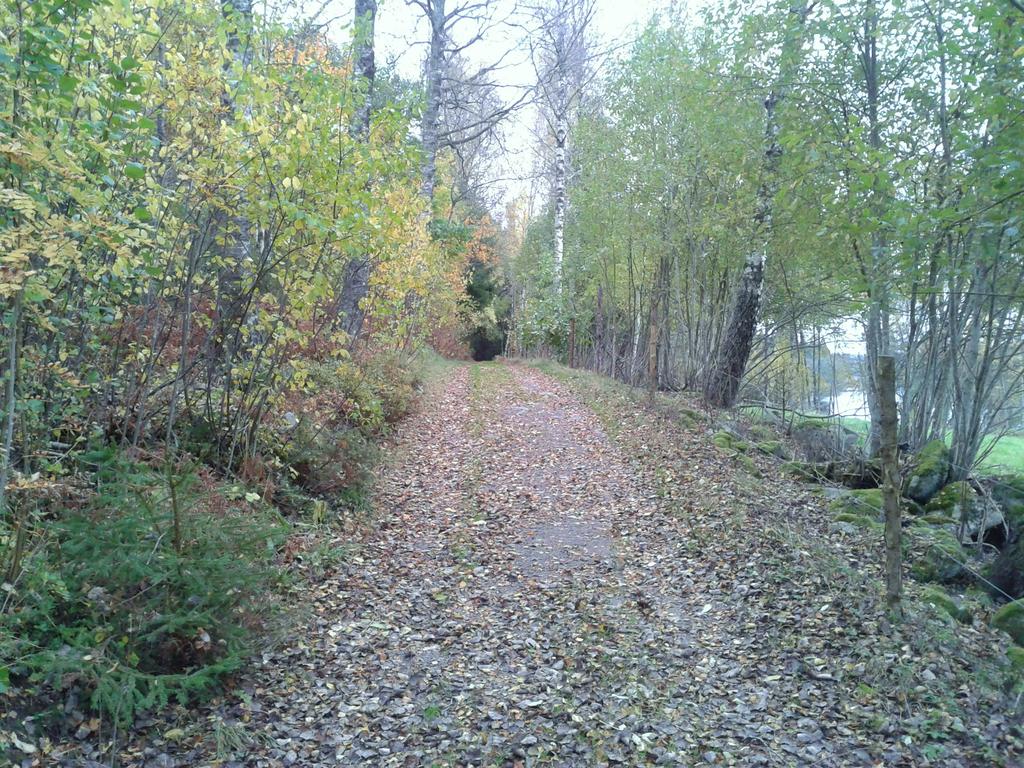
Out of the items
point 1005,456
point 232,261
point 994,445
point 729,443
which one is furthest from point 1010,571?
point 232,261

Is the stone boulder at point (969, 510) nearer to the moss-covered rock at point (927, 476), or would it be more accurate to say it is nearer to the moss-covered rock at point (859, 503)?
the moss-covered rock at point (927, 476)

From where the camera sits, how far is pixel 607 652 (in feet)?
16.2

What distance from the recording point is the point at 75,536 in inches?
156

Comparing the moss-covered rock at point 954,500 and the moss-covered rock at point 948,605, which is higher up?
the moss-covered rock at point 954,500

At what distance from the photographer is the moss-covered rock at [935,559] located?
20.1ft

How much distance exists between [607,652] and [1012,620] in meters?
3.10

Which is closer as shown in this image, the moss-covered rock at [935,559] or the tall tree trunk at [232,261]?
the tall tree trunk at [232,261]

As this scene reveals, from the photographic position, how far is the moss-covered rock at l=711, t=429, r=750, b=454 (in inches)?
390

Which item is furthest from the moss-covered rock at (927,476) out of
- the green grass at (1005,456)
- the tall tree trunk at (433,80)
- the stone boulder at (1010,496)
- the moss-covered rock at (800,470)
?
the tall tree trunk at (433,80)

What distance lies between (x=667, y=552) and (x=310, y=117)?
5.02m

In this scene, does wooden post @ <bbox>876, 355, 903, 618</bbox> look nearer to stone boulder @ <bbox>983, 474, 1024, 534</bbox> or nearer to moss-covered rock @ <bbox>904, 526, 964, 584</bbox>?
moss-covered rock @ <bbox>904, 526, 964, 584</bbox>

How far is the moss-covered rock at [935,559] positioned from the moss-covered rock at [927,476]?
1.66m

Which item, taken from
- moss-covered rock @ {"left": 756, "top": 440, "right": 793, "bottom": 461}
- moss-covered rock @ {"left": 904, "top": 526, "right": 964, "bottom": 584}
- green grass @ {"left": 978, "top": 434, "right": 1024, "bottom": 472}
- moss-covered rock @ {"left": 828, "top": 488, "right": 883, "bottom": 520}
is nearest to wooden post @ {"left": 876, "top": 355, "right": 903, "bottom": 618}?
moss-covered rock @ {"left": 904, "top": 526, "right": 964, "bottom": 584}

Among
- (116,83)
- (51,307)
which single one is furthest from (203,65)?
(51,307)
